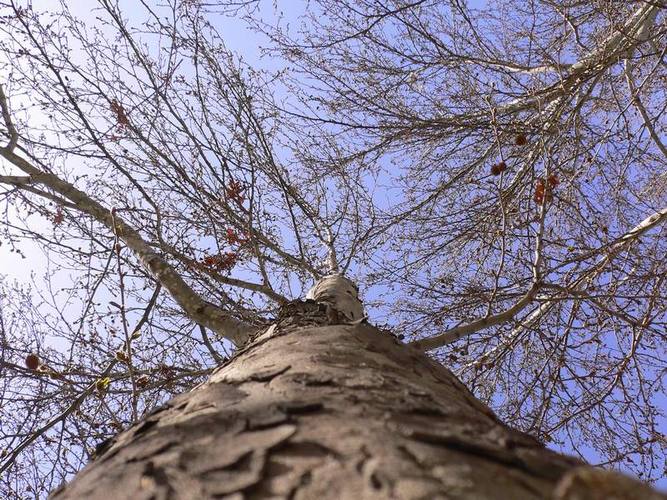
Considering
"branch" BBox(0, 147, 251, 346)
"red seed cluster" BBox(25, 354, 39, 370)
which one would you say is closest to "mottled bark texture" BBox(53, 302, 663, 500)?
"branch" BBox(0, 147, 251, 346)

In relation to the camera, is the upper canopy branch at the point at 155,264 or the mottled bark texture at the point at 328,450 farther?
the upper canopy branch at the point at 155,264

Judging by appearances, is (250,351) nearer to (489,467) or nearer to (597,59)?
(489,467)

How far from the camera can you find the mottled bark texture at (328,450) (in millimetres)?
590

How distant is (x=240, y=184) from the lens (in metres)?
3.44

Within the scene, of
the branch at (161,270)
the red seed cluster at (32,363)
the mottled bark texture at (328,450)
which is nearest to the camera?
the mottled bark texture at (328,450)

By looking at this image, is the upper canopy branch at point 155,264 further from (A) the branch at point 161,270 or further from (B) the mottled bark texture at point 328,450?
(B) the mottled bark texture at point 328,450

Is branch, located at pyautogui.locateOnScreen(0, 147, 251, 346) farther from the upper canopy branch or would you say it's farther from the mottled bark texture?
the mottled bark texture

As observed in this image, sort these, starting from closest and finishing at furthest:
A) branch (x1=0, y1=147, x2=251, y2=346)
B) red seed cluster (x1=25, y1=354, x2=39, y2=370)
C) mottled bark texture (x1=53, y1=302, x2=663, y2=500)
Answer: mottled bark texture (x1=53, y1=302, x2=663, y2=500), branch (x1=0, y1=147, x2=251, y2=346), red seed cluster (x1=25, y1=354, x2=39, y2=370)

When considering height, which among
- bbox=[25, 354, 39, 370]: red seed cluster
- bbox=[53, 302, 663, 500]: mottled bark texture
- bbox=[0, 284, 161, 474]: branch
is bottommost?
bbox=[53, 302, 663, 500]: mottled bark texture

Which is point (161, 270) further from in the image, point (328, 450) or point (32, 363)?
point (328, 450)

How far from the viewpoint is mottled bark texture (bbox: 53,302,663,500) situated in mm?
590

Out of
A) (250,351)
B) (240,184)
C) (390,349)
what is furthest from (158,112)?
(390,349)

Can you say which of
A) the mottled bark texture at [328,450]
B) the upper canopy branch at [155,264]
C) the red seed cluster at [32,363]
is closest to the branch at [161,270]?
the upper canopy branch at [155,264]

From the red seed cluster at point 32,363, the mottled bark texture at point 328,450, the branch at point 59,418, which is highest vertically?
the red seed cluster at point 32,363
